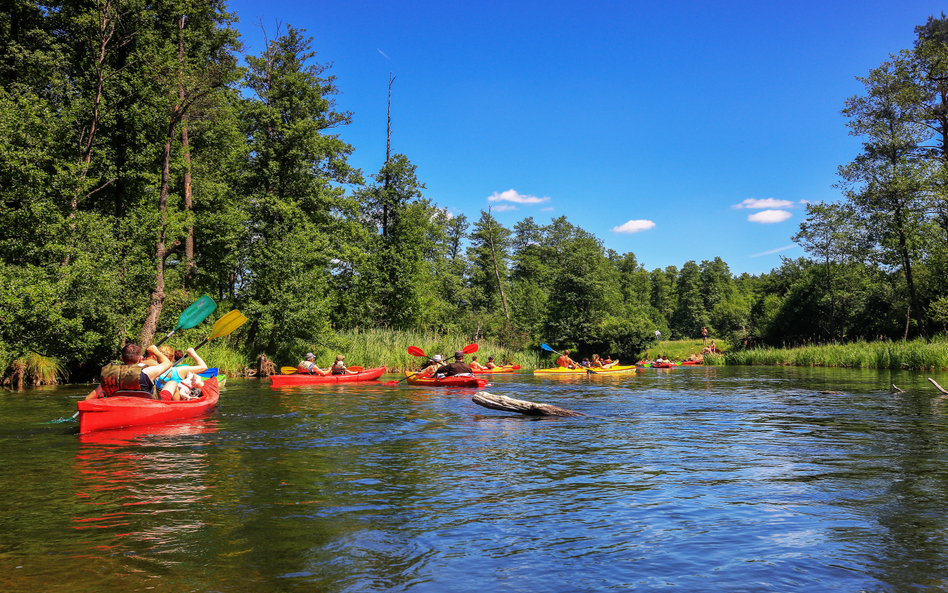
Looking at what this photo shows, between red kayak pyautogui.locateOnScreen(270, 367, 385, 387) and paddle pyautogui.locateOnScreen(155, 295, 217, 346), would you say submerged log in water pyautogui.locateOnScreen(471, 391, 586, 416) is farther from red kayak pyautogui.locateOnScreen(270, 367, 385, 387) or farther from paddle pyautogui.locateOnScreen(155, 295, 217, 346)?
red kayak pyautogui.locateOnScreen(270, 367, 385, 387)

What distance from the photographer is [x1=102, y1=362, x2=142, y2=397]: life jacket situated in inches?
358

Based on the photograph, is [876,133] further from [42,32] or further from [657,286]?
[657,286]

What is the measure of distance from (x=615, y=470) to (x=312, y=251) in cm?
2346

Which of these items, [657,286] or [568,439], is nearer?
[568,439]

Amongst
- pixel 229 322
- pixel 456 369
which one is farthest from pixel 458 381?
pixel 229 322

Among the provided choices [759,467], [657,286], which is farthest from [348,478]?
[657,286]

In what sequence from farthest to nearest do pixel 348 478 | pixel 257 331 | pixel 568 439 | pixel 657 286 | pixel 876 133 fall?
pixel 657 286
pixel 876 133
pixel 257 331
pixel 568 439
pixel 348 478

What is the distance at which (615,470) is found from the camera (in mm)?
6180

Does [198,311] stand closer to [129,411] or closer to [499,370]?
[129,411]

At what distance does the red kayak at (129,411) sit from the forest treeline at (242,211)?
8.63 m

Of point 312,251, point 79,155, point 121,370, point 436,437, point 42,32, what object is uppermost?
point 42,32

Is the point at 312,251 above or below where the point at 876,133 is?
below

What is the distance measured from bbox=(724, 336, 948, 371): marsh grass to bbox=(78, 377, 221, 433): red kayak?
24.8 meters

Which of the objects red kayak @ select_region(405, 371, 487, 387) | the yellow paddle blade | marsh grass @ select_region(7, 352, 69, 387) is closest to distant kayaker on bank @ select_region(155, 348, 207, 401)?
the yellow paddle blade
